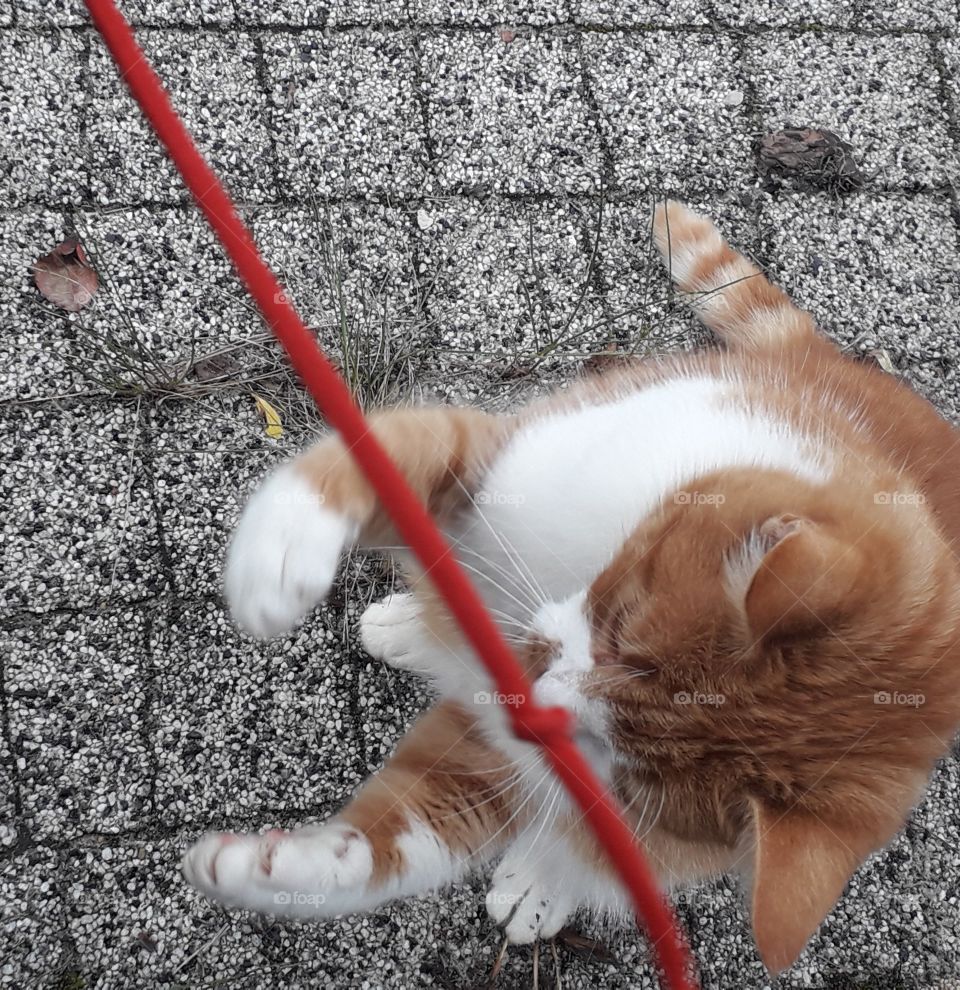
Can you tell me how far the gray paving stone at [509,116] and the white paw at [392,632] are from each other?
1.08m

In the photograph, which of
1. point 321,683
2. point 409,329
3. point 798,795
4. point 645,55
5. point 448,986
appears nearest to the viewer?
point 798,795

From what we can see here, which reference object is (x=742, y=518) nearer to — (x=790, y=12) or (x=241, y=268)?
(x=241, y=268)

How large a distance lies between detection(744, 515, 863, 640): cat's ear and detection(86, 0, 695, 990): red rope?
26 centimetres

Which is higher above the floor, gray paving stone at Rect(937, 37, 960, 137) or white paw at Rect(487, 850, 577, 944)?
gray paving stone at Rect(937, 37, 960, 137)

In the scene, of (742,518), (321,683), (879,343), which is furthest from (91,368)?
(879,343)

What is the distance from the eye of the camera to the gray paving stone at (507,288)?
2047 millimetres

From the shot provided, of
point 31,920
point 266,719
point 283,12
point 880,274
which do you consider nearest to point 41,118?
point 283,12

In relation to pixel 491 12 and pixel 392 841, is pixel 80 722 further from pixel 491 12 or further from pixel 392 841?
pixel 491 12

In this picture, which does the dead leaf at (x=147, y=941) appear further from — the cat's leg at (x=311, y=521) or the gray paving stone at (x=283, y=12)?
the gray paving stone at (x=283, y=12)

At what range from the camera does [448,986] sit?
1.68 m

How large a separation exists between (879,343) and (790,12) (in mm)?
1027

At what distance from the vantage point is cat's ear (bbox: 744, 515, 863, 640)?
0.93 m

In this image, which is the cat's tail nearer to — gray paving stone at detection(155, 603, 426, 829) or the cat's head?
the cat's head

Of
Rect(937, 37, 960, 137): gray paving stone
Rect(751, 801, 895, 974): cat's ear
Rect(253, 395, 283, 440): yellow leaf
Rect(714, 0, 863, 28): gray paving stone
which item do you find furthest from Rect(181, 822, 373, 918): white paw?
Rect(937, 37, 960, 137): gray paving stone
